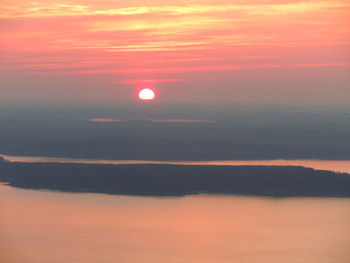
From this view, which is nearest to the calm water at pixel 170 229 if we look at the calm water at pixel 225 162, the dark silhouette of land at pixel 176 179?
the dark silhouette of land at pixel 176 179

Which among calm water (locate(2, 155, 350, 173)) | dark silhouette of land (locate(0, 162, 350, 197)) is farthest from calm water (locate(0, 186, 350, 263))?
calm water (locate(2, 155, 350, 173))

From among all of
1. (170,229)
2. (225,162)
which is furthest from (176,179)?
(170,229)

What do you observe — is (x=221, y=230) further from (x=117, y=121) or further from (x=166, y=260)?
(x=117, y=121)

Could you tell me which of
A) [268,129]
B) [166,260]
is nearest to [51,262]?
[166,260]

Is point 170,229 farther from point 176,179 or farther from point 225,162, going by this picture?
point 225,162

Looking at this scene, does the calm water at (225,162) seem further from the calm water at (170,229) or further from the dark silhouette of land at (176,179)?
the calm water at (170,229)
